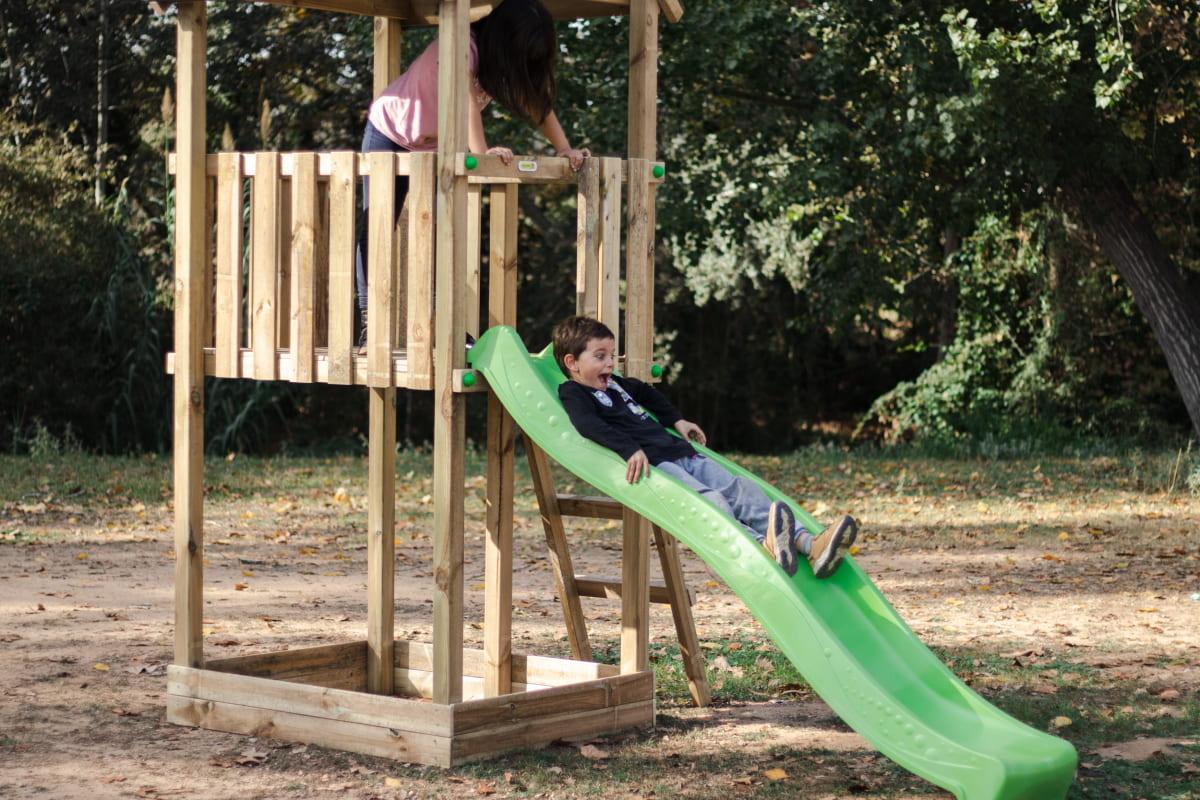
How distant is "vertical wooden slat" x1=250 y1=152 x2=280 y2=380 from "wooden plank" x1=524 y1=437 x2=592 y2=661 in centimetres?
110

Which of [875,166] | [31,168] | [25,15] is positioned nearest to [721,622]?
[875,166]

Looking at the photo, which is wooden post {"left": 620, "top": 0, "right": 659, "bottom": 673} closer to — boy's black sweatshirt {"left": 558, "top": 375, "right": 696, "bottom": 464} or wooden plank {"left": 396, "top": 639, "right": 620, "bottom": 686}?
wooden plank {"left": 396, "top": 639, "right": 620, "bottom": 686}

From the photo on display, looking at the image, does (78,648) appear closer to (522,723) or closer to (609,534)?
(522,723)

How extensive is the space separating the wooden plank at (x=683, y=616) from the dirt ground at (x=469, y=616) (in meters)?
0.13

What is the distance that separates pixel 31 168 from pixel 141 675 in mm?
10932

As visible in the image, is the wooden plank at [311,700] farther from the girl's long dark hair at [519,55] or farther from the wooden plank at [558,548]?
the girl's long dark hair at [519,55]

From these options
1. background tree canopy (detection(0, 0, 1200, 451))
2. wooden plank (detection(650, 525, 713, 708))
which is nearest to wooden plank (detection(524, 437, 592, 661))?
Answer: wooden plank (detection(650, 525, 713, 708))

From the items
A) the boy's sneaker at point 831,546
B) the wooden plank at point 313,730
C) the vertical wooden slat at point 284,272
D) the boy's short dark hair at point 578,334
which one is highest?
the vertical wooden slat at point 284,272

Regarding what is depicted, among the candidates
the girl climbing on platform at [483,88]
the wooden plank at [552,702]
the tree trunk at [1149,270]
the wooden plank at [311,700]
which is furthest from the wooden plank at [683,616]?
the tree trunk at [1149,270]

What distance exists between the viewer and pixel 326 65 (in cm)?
1942

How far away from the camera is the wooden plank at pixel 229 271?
20.6 feet

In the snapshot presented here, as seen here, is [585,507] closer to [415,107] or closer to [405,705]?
[405,705]

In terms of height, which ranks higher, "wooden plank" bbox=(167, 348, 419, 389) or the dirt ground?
"wooden plank" bbox=(167, 348, 419, 389)

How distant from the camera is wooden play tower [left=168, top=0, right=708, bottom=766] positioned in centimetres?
573
